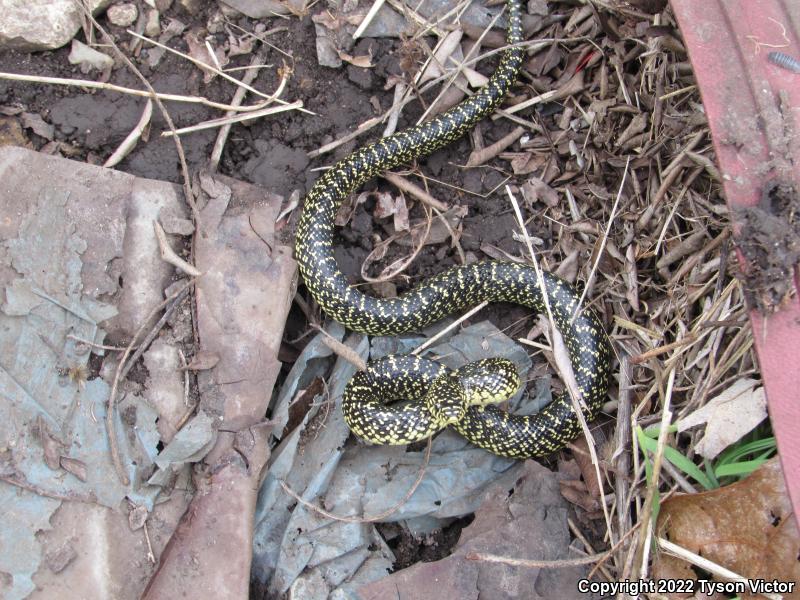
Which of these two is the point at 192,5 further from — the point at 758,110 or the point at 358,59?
the point at 758,110

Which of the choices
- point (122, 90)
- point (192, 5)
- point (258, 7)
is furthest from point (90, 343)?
point (258, 7)

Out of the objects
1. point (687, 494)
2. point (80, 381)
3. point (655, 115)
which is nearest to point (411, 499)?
point (687, 494)

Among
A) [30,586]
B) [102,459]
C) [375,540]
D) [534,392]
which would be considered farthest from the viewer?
[534,392]

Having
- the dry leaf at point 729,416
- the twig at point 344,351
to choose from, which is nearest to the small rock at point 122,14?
the twig at point 344,351

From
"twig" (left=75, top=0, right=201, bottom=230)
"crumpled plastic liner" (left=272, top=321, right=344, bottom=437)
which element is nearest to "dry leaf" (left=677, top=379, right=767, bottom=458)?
"crumpled plastic liner" (left=272, top=321, right=344, bottom=437)

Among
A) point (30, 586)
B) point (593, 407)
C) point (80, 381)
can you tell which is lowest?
point (30, 586)

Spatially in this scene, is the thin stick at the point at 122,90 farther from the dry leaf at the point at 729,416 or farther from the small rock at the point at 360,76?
the dry leaf at the point at 729,416

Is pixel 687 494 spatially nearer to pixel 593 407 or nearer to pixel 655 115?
pixel 593 407
